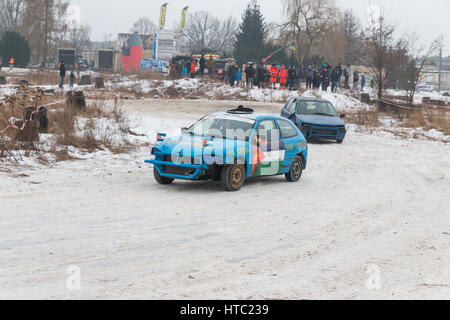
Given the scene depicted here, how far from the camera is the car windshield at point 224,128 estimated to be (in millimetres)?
12086

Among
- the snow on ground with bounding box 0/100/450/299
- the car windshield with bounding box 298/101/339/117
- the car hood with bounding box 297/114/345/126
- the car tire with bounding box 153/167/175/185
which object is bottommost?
the snow on ground with bounding box 0/100/450/299

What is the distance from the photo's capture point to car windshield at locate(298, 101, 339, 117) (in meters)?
22.6

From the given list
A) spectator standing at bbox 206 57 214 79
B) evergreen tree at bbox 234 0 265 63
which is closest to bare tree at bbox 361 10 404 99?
spectator standing at bbox 206 57 214 79

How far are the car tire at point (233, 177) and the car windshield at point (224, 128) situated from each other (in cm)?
66

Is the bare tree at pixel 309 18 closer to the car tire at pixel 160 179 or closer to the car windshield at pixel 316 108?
the car windshield at pixel 316 108

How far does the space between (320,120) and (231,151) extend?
1089 cm

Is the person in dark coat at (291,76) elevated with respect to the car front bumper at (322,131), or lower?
elevated

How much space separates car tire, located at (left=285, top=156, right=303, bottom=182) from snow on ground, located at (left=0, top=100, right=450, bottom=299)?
221mm

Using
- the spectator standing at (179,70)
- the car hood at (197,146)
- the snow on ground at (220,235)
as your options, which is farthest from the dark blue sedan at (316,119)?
the spectator standing at (179,70)

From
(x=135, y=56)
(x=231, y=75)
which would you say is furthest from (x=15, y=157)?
(x=135, y=56)

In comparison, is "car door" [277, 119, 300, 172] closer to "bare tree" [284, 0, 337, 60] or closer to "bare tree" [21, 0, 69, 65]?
"bare tree" [284, 0, 337, 60]

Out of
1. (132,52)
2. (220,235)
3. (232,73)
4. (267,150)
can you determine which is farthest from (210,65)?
(220,235)

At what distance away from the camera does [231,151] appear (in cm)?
1145
